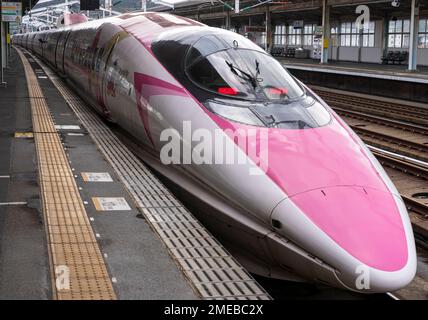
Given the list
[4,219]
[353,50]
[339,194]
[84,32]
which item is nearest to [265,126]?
[339,194]

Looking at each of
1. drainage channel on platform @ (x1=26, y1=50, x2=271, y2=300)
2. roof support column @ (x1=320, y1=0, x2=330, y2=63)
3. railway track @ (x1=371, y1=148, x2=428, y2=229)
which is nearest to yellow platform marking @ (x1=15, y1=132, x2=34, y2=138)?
drainage channel on platform @ (x1=26, y1=50, x2=271, y2=300)

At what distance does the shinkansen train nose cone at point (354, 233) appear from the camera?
16.8ft

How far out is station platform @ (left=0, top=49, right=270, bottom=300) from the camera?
4.81 metres

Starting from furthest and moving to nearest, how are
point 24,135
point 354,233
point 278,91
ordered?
1. point 24,135
2. point 278,91
3. point 354,233

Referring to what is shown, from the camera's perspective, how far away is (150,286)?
479 centimetres

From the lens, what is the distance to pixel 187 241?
5.95 meters

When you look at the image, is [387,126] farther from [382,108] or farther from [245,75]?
[245,75]

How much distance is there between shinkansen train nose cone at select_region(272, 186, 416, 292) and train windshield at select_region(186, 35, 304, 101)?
88.9 inches

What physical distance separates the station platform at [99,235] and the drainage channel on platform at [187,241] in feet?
0.04

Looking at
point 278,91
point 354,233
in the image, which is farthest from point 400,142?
point 354,233

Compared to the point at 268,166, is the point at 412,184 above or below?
below

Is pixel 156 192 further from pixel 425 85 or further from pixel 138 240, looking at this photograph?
pixel 425 85

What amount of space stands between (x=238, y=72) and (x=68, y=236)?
337 centimetres

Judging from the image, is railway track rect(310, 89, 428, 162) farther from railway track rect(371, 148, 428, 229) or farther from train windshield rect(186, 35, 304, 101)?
train windshield rect(186, 35, 304, 101)
